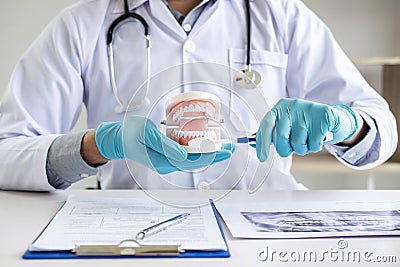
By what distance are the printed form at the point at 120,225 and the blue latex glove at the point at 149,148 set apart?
0.23 ft

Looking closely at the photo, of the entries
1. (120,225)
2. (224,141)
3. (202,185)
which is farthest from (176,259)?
(202,185)

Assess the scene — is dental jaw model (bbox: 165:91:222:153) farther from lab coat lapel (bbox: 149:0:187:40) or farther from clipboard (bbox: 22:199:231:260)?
lab coat lapel (bbox: 149:0:187:40)

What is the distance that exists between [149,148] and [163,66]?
393 mm

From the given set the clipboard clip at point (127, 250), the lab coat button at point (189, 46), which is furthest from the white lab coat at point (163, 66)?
the clipboard clip at point (127, 250)

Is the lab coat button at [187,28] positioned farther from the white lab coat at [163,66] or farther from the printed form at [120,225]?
the printed form at [120,225]

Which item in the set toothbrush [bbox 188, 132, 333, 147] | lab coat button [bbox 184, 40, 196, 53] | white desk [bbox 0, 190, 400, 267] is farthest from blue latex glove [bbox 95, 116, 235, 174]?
lab coat button [bbox 184, 40, 196, 53]

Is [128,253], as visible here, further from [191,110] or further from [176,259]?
[191,110]

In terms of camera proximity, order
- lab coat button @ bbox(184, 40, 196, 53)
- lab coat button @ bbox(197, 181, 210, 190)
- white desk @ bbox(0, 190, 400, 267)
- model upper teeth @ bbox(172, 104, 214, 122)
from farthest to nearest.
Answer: lab coat button @ bbox(184, 40, 196, 53) → lab coat button @ bbox(197, 181, 210, 190) → model upper teeth @ bbox(172, 104, 214, 122) → white desk @ bbox(0, 190, 400, 267)

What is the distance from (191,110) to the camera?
2.76 ft

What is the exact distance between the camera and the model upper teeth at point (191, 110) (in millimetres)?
842

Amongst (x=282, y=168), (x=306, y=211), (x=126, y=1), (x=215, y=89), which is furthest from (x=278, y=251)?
(x=126, y=1)

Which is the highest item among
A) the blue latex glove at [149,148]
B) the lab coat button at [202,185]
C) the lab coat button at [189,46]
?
the lab coat button at [189,46]

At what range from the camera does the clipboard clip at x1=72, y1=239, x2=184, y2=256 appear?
27.0 inches

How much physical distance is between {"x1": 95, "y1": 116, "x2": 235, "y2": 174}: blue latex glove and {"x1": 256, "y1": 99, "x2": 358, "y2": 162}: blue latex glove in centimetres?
6
